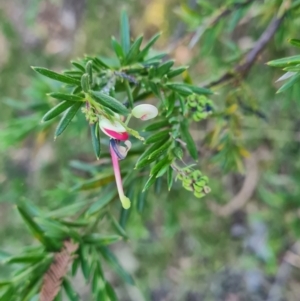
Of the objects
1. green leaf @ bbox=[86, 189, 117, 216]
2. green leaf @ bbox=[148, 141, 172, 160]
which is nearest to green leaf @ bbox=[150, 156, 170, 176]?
green leaf @ bbox=[148, 141, 172, 160]

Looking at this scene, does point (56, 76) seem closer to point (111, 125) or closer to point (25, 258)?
point (111, 125)

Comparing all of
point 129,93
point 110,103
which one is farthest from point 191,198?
point 110,103

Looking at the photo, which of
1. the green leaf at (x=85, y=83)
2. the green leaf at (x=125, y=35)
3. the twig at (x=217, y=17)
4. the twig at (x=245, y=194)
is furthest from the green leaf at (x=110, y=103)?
the twig at (x=245, y=194)

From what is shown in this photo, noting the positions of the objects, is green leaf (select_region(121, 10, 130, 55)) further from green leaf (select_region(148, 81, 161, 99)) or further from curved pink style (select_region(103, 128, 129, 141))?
curved pink style (select_region(103, 128, 129, 141))

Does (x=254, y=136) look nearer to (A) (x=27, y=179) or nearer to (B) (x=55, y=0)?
(A) (x=27, y=179)

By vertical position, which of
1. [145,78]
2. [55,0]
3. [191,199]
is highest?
[55,0]

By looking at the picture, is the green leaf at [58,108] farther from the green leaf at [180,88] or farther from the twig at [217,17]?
the twig at [217,17]

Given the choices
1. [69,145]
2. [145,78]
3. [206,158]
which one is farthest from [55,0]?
[145,78]
